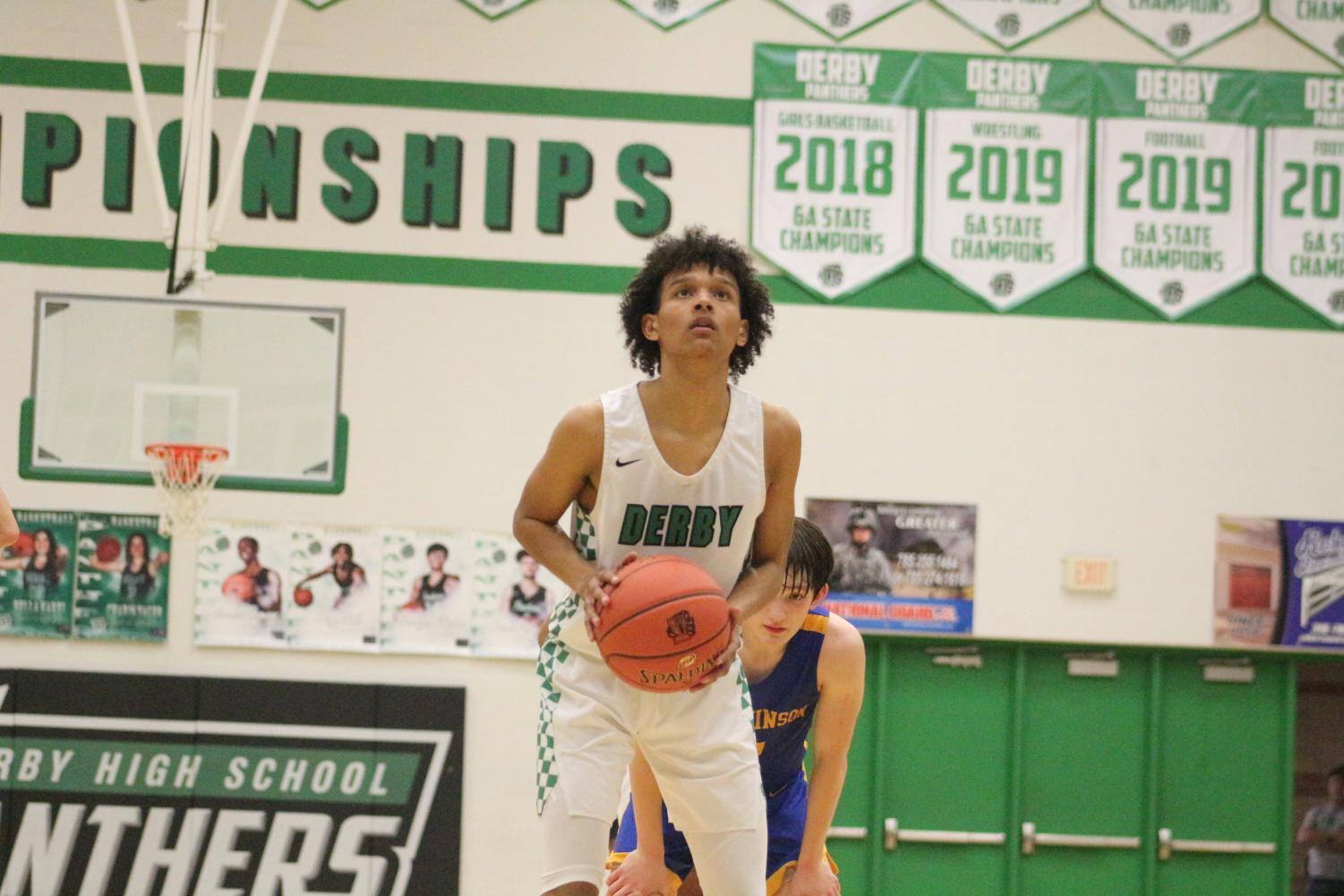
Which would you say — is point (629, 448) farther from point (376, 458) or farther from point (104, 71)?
point (104, 71)

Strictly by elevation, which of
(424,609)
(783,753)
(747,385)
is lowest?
(783,753)

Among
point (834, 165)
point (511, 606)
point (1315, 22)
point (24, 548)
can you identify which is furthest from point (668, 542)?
point (1315, 22)

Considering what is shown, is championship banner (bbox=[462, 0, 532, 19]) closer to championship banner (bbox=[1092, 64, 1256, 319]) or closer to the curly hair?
championship banner (bbox=[1092, 64, 1256, 319])

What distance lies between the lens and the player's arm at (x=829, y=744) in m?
4.13

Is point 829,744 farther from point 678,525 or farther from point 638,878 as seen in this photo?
point 678,525

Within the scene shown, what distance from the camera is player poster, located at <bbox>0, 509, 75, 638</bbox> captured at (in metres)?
8.28

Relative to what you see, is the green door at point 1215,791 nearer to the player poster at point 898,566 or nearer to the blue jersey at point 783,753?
the player poster at point 898,566

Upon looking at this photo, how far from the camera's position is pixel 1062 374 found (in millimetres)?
8555

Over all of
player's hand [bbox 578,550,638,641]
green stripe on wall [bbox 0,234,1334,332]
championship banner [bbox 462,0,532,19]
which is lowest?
player's hand [bbox 578,550,638,641]

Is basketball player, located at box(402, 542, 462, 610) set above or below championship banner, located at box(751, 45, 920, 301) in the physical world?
below

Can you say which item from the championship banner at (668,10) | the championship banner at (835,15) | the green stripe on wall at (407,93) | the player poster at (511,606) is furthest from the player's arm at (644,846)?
the championship banner at (835,15)

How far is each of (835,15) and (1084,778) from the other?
15.0 feet

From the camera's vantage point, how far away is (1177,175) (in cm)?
870

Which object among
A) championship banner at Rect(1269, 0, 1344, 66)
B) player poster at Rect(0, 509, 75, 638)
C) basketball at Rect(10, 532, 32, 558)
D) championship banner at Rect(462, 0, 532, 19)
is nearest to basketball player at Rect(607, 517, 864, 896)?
player poster at Rect(0, 509, 75, 638)
